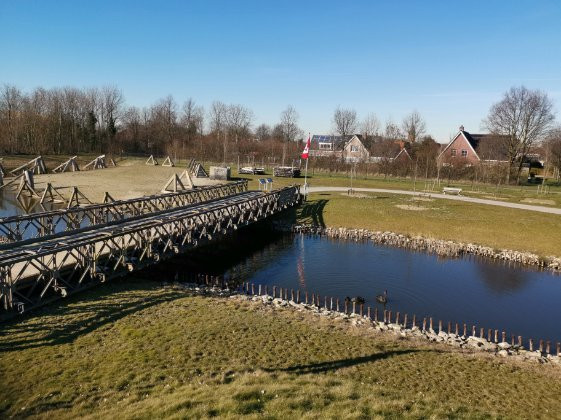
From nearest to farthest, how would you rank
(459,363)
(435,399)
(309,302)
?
(435,399) < (459,363) < (309,302)

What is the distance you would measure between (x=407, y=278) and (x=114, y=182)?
1512 inches

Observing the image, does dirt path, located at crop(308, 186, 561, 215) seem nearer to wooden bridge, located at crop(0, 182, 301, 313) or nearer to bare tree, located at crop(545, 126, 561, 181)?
wooden bridge, located at crop(0, 182, 301, 313)

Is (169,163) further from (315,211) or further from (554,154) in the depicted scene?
(554,154)

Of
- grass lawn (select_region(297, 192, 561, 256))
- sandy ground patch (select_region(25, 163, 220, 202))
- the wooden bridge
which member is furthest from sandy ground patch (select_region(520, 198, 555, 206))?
sandy ground patch (select_region(25, 163, 220, 202))

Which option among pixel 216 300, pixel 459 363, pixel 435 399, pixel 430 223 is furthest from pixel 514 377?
pixel 430 223

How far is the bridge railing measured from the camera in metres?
20.8

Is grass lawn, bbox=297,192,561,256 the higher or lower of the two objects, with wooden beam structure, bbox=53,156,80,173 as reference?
lower

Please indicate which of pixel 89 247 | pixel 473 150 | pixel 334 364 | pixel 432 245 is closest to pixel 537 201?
pixel 432 245

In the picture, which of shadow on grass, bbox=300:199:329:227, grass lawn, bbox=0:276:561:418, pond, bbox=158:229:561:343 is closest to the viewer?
grass lawn, bbox=0:276:561:418

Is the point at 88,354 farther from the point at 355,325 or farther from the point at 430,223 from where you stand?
the point at 430,223

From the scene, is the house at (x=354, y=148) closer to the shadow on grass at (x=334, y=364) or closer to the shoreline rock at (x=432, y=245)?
the shoreline rock at (x=432, y=245)

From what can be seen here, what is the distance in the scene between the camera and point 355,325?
49.1ft

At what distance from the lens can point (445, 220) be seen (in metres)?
35.3

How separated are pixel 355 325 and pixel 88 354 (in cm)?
876
